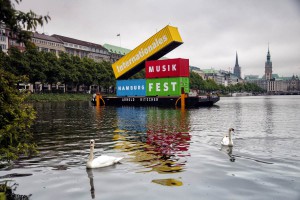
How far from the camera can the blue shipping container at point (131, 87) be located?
241ft

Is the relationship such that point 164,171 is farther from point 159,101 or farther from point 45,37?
point 45,37

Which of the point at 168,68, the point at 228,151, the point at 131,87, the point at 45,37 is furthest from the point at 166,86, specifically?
the point at 45,37

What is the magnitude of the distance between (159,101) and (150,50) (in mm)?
11959

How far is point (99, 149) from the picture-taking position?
17.2 meters

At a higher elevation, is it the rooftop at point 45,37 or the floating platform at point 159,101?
the rooftop at point 45,37

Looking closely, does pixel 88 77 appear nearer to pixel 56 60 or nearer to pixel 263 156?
pixel 56 60

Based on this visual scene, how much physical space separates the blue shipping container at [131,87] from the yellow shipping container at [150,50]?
7.10ft

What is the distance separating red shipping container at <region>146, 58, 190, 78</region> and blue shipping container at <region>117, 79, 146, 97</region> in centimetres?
445

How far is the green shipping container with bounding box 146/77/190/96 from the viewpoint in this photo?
66250 mm

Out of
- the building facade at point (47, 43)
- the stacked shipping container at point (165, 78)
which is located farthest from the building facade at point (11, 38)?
the stacked shipping container at point (165, 78)

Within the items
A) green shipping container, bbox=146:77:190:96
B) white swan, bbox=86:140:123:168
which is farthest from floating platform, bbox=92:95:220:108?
white swan, bbox=86:140:123:168

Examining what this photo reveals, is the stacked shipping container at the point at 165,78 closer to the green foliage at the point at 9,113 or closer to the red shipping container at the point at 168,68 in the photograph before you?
the red shipping container at the point at 168,68

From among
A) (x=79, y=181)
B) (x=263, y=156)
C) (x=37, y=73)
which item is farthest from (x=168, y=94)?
(x=79, y=181)

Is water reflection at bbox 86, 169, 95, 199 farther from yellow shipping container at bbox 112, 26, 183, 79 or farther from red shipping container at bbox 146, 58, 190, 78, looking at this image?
Answer: red shipping container at bbox 146, 58, 190, 78
